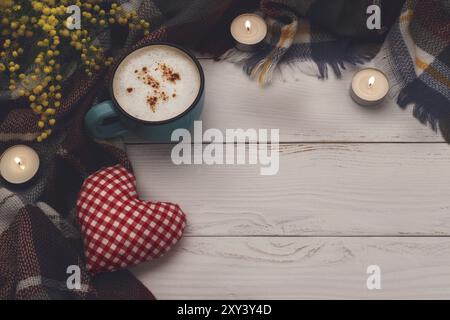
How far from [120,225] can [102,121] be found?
0.16 metres

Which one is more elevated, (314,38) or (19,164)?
(314,38)

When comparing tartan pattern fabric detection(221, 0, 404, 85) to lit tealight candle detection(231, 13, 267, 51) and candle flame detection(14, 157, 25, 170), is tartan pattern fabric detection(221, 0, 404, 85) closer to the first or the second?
lit tealight candle detection(231, 13, 267, 51)

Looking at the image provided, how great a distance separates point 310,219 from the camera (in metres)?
0.89

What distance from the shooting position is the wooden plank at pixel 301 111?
0.93 metres

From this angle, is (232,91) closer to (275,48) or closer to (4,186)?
(275,48)

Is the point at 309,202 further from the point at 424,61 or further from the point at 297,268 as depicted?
the point at 424,61

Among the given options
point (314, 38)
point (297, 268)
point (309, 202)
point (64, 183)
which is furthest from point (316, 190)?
point (64, 183)

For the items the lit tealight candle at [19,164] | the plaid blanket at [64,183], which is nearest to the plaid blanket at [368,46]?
the plaid blanket at [64,183]

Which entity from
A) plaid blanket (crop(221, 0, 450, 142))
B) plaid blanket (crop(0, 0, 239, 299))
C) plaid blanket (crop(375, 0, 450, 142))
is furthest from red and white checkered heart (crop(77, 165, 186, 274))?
plaid blanket (crop(375, 0, 450, 142))

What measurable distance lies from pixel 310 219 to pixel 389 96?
0.25 m

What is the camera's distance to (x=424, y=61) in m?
0.94

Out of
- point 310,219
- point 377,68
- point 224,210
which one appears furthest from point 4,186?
point 377,68
